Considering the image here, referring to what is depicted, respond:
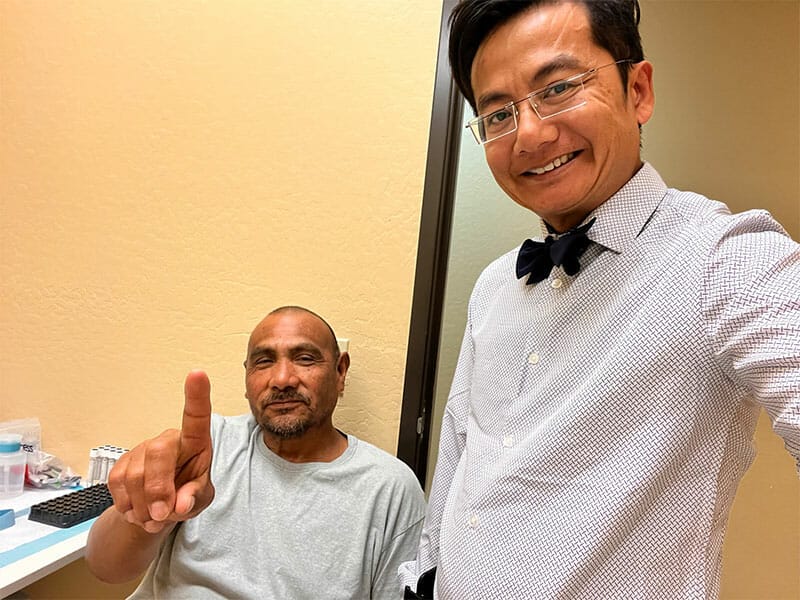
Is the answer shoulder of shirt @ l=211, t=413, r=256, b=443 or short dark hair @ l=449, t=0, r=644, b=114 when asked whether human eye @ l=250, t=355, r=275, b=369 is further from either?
short dark hair @ l=449, t=0, r=644, b=114

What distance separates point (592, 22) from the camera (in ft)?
2.69

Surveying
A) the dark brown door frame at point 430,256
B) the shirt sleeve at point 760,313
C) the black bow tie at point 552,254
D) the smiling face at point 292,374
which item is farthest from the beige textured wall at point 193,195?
the shirt sleeve at point 760,313

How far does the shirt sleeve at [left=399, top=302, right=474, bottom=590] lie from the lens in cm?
107

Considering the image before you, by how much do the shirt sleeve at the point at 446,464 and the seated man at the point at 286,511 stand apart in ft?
0.55

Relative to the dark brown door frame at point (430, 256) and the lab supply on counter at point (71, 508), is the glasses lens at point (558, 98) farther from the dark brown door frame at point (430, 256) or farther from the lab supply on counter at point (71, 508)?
the lab supply on counter at point (71, 508)

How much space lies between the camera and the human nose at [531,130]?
0.81 metres

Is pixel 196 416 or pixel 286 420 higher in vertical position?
pixel 196 416

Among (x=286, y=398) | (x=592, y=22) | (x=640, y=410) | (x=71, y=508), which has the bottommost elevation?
(x=71, y=508)

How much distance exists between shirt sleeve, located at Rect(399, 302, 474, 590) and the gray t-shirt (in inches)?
5.8

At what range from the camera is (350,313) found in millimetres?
1562

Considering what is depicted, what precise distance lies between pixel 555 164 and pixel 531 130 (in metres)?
0.06

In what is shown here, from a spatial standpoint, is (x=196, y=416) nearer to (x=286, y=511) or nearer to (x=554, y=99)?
(x=286, y=511)

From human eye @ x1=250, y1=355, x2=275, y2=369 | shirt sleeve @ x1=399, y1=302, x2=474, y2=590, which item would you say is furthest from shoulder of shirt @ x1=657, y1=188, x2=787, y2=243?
human eye @ x1=250, y1=355, x2=275, y2=369

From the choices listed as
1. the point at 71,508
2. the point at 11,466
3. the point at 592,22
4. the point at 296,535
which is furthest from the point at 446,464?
the point at 11,466
